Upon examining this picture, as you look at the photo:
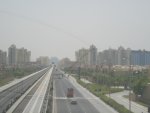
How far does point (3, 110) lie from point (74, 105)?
18.4m

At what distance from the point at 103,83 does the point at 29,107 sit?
202 ft

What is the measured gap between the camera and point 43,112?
4762 centimetres

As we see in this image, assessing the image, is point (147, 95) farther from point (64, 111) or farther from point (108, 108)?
point (64, 111)

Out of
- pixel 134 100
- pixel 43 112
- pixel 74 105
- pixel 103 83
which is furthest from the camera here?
pixel 103 83

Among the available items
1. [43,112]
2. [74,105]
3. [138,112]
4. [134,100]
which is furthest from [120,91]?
[43,112]

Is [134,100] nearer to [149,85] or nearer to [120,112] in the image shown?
[149,85]

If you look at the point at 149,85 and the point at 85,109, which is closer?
the point at 85,109

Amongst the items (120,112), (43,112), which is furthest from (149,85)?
(43,112)

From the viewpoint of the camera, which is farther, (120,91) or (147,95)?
(120,91)

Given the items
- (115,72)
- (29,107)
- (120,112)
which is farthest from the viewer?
(115,72)

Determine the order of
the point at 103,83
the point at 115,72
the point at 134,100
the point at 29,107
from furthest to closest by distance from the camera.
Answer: the point at 115,72, the point at 103,83, the point at 134,100, the point at 29,107

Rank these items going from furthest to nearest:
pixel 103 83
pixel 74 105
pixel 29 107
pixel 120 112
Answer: pixel 103 83 < pixel 74 105 < pixel 29 107 < pixel 120 112

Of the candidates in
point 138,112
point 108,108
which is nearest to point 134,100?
point 108,108

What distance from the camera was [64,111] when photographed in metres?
55.5
